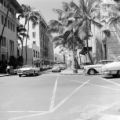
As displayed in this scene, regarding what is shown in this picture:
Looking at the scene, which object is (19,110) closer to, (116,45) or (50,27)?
(116,45)

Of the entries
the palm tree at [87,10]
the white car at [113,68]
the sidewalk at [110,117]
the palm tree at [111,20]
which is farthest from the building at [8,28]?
the sidewalk at [110,117]

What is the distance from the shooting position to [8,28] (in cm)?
5347

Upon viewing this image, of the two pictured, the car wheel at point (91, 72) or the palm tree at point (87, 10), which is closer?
the car wheel at point (91, 72)

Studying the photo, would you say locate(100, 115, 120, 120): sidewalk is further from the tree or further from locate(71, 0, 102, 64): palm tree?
locate(71, 0, 102, 64): palm tree

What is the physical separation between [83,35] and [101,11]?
6.22 meters

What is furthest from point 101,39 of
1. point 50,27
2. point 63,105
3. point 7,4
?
point 63,105

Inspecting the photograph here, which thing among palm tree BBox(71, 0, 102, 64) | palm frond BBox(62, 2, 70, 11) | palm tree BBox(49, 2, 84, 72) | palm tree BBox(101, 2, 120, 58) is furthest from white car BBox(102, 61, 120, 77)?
palm frond BBox(62, 2, 70, 11)

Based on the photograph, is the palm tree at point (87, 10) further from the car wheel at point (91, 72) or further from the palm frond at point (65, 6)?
the car wheel at point (91, 72)

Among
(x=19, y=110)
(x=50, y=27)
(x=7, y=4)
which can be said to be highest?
(x=7, y=4)

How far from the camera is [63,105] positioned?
9.88 metres

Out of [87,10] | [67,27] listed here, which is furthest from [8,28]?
[87,10]

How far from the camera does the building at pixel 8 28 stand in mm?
48888

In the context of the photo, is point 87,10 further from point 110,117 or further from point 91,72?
point 110,117

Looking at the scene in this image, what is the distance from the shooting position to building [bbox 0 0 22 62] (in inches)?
1925
